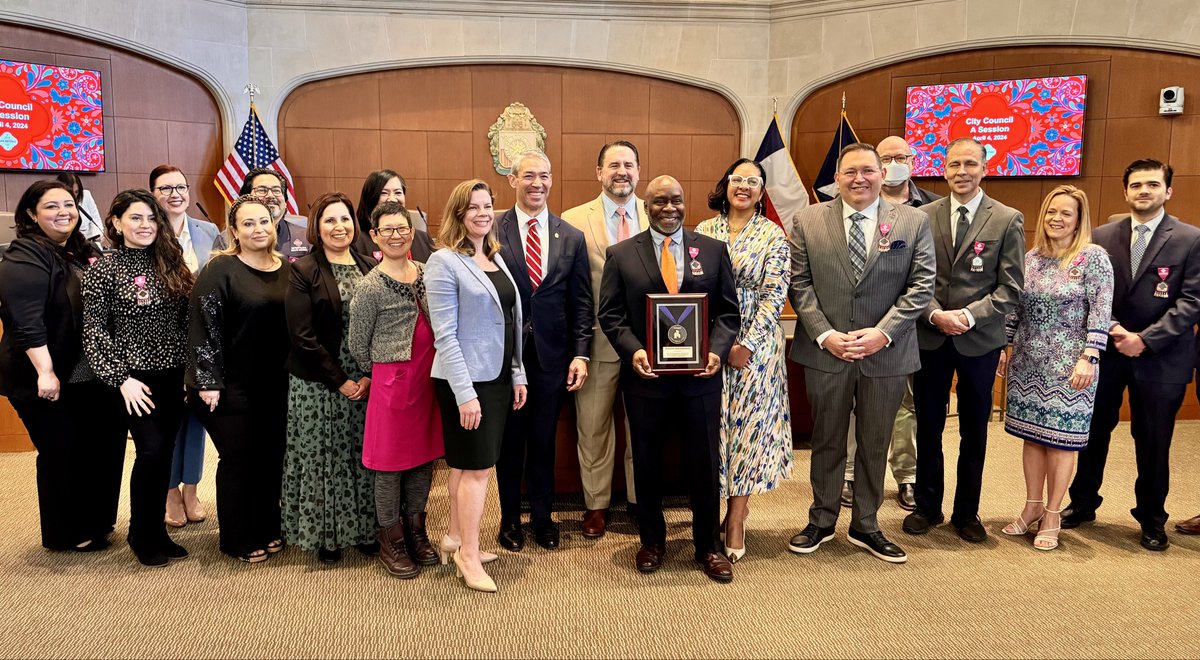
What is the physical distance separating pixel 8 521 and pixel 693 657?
338 centimetres

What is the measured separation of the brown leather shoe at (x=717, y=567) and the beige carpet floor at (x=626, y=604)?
5 centimetres

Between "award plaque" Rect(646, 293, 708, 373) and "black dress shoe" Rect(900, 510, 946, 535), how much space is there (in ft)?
4.87

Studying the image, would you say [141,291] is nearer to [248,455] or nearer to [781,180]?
[248,455]

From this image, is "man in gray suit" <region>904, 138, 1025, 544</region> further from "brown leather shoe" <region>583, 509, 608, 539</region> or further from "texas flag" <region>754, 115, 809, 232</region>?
"texas flag" <region>754, 115, 809, 232</region>

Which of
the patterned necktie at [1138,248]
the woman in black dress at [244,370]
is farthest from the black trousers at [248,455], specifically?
the patterned necktie at [1138,248]

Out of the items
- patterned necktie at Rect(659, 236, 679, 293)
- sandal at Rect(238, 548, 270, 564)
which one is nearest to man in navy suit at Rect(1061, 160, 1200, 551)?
patterned necktie at Rect(659, 236, 679, 293)

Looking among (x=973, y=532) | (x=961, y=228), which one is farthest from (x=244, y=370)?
(x=973, y=532)

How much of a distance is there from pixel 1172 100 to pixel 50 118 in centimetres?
886

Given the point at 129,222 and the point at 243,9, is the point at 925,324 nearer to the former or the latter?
the point at 129,222

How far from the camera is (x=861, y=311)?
10.6ft

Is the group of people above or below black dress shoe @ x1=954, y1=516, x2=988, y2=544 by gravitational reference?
above

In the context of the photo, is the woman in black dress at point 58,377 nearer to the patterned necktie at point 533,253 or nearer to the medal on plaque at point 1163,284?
the patterned necktie at point 533,253

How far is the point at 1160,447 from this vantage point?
358cm

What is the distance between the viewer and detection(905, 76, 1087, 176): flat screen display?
670 centimetres
